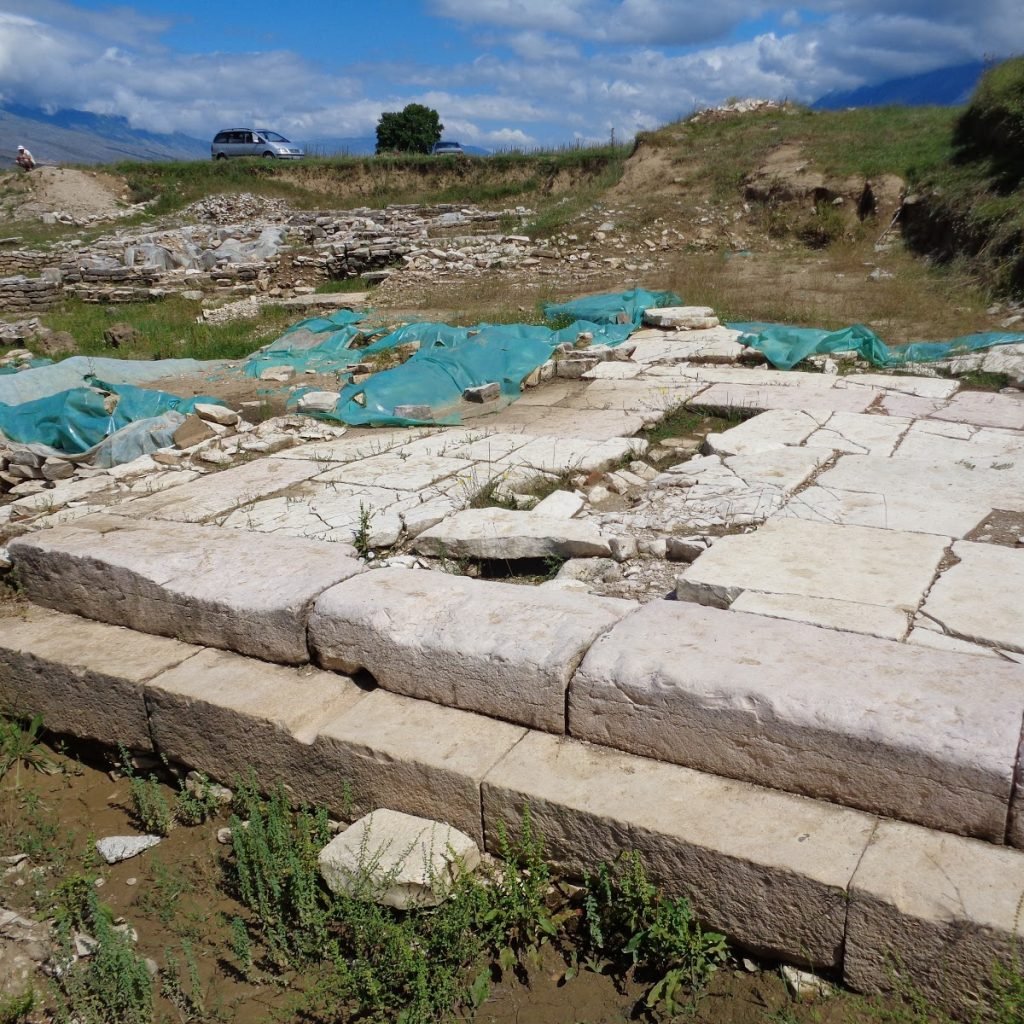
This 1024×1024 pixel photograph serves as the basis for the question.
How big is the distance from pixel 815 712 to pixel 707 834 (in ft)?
1.33

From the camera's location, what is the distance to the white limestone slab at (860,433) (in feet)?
16.5

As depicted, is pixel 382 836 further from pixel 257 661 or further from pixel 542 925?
pixel 257 661

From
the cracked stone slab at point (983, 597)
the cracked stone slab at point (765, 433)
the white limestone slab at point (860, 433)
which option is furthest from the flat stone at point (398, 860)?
the white limestone slab at point (860, 433)

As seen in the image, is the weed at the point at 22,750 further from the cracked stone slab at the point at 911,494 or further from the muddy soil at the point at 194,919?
the cracked stone slab at the point at 911,494

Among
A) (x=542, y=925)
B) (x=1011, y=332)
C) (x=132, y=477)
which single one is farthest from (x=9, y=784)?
(x=1011, y=332)

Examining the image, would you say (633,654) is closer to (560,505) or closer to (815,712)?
(815,712)

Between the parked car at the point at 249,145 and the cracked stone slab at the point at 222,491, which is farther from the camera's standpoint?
the parked car at the point at 249,145

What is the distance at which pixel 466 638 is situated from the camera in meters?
2.78

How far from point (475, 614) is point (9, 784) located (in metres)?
1.94

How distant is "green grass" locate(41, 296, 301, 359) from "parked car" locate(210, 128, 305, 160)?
730 inches

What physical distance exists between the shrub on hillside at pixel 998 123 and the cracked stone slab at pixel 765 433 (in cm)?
834

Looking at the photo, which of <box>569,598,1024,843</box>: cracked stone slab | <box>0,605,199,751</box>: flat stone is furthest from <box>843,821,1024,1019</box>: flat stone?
<box>0,605,199,751</box>: flat stone

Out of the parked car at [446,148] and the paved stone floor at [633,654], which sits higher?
the parked car at [446,148]

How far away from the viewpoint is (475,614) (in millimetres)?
2879
